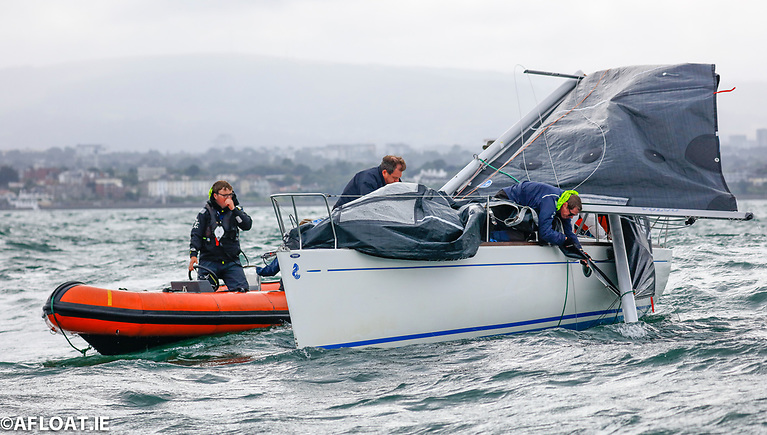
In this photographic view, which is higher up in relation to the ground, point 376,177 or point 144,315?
point 376,177

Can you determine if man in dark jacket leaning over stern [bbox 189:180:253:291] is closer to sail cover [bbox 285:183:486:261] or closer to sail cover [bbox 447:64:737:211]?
sail cover [bbox 285:183:486:261]

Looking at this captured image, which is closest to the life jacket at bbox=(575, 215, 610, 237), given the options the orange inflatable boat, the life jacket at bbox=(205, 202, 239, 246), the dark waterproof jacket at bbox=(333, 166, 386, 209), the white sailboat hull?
the white sailboat hull

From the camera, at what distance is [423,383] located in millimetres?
4961

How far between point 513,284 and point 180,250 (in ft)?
46.6

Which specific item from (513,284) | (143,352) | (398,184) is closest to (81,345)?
(143,352)

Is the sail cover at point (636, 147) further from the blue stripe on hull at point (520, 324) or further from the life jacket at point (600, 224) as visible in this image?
the blue stripe on hull at point (520, 324)

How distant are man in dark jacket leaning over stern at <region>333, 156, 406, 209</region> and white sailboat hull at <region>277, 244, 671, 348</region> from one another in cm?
125

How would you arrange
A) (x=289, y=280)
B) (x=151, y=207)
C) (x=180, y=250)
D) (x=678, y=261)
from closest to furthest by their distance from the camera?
(x=289, y=280)
(x=678, y=261)
(x=180, y=250)
(x=151, y=207)

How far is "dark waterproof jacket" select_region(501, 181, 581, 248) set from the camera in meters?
6.30

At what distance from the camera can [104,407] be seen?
15.2 ft

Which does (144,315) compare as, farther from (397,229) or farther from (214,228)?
(397,229)

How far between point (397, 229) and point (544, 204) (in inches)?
56.1

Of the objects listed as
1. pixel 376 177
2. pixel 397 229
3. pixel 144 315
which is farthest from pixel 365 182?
pixel 144 315

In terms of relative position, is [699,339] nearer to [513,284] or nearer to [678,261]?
[513,284]
